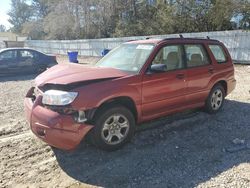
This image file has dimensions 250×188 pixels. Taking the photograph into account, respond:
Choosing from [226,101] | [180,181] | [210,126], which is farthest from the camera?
[226,101]

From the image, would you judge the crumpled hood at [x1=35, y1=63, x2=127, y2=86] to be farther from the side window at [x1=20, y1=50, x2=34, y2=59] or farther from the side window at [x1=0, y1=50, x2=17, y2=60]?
the side window at [x1=20, y1=50, x2=34, y2=59]

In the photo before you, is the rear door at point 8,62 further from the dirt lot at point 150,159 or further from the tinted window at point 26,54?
the dirt lot at point 150,159

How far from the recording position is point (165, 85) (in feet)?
16.1

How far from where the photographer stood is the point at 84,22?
32.2m

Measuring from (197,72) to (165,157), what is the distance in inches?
83.3

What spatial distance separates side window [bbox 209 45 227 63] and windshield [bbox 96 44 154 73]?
188cm

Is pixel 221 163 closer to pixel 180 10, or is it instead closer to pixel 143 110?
pixel 143 110

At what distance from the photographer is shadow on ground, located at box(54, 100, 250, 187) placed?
3654mm

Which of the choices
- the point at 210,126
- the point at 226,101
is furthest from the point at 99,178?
the point at 226,101

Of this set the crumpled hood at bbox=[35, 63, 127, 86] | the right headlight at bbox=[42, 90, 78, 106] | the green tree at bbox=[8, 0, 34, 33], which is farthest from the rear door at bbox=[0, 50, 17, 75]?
the green tree at bbox=[8, 0, 34, 33]

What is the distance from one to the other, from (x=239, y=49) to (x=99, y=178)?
1329 centimetres

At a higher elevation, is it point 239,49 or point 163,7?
point 163,7

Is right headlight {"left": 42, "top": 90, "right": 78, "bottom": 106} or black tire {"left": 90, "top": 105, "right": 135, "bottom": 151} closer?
right headlight {"left": 42, "top": 90, "right": 78, "bottom": 106}

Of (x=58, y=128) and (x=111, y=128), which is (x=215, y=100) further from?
(x=58, y=128)
